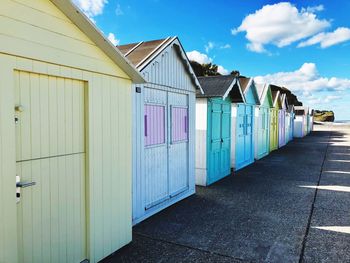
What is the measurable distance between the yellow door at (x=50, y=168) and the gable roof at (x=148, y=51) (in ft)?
6.29

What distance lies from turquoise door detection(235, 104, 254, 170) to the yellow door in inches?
313

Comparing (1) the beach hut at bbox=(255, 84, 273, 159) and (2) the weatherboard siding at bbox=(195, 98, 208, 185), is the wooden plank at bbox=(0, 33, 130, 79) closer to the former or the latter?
(2) the weatherboard siding at bbox=(195, 98, 208, 185)

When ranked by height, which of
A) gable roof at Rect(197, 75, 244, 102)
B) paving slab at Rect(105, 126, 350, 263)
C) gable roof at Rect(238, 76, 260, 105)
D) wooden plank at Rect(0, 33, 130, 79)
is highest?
gable roof at Rect(238, 76, 260, 105)

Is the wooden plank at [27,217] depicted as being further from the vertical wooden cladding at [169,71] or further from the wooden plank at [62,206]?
the vertical wooden cladding at [169,71]

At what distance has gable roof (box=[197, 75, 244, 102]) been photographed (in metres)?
8.29

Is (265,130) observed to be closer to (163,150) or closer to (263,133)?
(263,133)

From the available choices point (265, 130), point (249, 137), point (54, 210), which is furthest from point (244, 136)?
point (54, 210)

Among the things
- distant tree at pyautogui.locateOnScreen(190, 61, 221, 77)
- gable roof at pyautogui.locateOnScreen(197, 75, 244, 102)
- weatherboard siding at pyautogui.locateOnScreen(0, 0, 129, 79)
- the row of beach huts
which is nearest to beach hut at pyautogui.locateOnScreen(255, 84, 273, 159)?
gable roof at pyautogui.locateOnScreen(197, 75, 244, 102)

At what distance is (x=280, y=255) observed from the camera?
425 cm

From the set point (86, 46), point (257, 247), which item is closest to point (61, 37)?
point (86, 46)

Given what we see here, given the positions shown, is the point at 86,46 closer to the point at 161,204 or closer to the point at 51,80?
the point at 51,80

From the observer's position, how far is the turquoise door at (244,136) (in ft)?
36.0

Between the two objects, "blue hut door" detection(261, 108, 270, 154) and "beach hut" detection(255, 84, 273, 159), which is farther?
"blue hut door" detection(261, 108, 270, 154)

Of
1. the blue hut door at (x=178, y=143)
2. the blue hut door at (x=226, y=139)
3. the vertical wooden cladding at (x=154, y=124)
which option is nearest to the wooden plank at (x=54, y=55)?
the vertical wooden cladding at (x=154, y=124)
